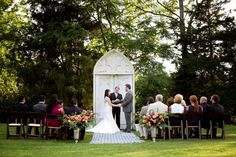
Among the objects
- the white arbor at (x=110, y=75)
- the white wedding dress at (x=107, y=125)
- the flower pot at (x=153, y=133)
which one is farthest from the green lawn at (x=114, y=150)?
the white arbor at (x=110, y=75)

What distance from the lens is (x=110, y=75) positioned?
70.2ft

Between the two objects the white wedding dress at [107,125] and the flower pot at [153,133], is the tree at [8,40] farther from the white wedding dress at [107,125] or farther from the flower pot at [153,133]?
the flower pot at [153,133]

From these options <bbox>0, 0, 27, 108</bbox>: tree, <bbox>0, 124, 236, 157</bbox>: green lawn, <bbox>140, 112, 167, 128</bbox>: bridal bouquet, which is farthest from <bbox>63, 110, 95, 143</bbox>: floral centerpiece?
<bbox>0, 0, 27, 108</bbox>: tree

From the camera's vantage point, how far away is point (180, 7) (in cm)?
3097

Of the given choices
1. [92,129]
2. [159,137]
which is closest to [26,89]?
[92,129]

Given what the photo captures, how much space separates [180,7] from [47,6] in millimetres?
9114

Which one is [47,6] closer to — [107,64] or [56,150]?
[107,64]

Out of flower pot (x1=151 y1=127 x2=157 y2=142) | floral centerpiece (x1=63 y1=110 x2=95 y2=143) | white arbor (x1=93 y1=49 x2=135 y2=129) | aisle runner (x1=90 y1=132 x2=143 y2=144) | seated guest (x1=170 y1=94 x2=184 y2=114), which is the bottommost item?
aisle runner (x1=90 y1=132 x2=143 y2=144)

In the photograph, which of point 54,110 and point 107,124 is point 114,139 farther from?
point 107,124

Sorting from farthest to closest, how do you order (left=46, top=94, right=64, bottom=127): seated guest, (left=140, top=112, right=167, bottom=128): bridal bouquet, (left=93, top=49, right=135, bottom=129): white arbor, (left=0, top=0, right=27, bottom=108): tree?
(left=0, top=0, right=27, bottom=108): tree → (left=93, top=49, right=135, bottom=129): white arbor → (left=46, top=94, right=64, bottom=127): seated guest → (left=140, top=112, right=167, bottom=128): bridal bouquet

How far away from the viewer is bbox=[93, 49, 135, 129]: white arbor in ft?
69.8

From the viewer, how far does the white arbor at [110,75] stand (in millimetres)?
21281

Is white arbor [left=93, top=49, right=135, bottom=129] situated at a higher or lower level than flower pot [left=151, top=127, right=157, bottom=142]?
higher

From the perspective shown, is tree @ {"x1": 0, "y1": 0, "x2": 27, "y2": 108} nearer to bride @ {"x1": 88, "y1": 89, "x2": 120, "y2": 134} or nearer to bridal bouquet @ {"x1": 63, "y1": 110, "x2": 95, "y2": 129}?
bride @ {"x1": 88, "y1": 89, "x2": 120, "y2": 134}
